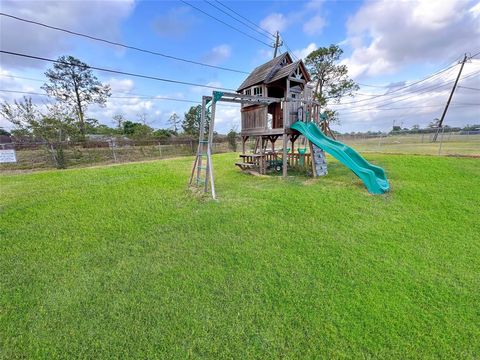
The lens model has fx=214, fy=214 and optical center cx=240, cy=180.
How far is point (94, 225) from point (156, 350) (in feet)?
10.3

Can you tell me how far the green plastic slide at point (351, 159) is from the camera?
18.8 feet

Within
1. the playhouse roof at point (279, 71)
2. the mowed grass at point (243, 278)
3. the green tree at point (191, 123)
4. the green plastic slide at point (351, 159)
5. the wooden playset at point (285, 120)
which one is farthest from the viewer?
the green tree at point (191, 123)

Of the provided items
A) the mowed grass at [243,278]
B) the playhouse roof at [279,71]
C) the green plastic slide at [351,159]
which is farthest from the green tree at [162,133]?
the mowed grass at [243,278]

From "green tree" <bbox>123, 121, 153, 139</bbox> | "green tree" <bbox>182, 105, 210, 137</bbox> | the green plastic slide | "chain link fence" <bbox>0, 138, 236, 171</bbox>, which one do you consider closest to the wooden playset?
the green plastic slide

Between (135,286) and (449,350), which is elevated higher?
(135,286)

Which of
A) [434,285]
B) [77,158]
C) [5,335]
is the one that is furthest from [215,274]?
[77,158]

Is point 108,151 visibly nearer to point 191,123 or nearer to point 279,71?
point 279,71

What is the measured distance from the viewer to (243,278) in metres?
2.66

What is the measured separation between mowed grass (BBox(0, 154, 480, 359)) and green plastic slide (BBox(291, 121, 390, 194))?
0.64 metres

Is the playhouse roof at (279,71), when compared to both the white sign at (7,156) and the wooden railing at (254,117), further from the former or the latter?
the white sign at (7,156)

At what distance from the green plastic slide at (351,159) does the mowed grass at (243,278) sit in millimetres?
644

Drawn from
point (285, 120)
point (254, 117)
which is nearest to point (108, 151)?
point (254, 117)

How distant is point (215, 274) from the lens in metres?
2.74

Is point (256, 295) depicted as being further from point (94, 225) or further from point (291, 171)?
point (291, 171)
